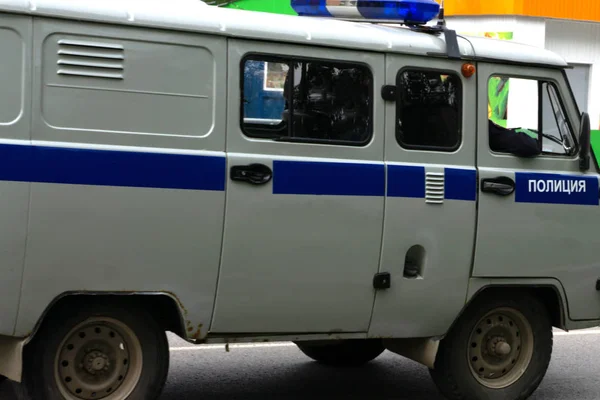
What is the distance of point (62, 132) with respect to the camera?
6035 mm

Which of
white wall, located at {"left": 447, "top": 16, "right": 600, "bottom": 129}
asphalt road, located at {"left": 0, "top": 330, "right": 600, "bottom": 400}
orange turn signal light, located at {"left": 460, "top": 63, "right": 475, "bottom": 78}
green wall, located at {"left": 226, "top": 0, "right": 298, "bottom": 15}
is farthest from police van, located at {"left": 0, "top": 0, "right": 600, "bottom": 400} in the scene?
green wall, located at {"left": 226, "top": 0, "right": 298, "bottom": 15}

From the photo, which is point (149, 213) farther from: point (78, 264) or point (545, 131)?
point (545, 131)

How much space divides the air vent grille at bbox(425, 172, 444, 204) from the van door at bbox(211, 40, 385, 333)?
0.34 metres

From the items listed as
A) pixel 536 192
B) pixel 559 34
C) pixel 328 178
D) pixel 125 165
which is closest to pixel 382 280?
pixel 328 178

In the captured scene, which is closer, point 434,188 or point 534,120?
point 434,188

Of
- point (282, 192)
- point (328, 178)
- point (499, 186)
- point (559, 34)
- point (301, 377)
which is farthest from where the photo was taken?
point (559, 34)

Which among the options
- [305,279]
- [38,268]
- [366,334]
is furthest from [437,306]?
[38,268]

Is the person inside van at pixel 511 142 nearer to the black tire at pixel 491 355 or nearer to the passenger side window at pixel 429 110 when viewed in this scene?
the passenger side window at pixel 429 110

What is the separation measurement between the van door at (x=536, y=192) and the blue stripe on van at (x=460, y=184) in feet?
0.22

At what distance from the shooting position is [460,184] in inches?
286

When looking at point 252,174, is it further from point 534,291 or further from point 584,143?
point 584,143

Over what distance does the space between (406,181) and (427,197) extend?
0.19 metres

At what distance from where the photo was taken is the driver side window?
24.8 feet

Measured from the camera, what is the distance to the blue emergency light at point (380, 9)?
24.3 feet
